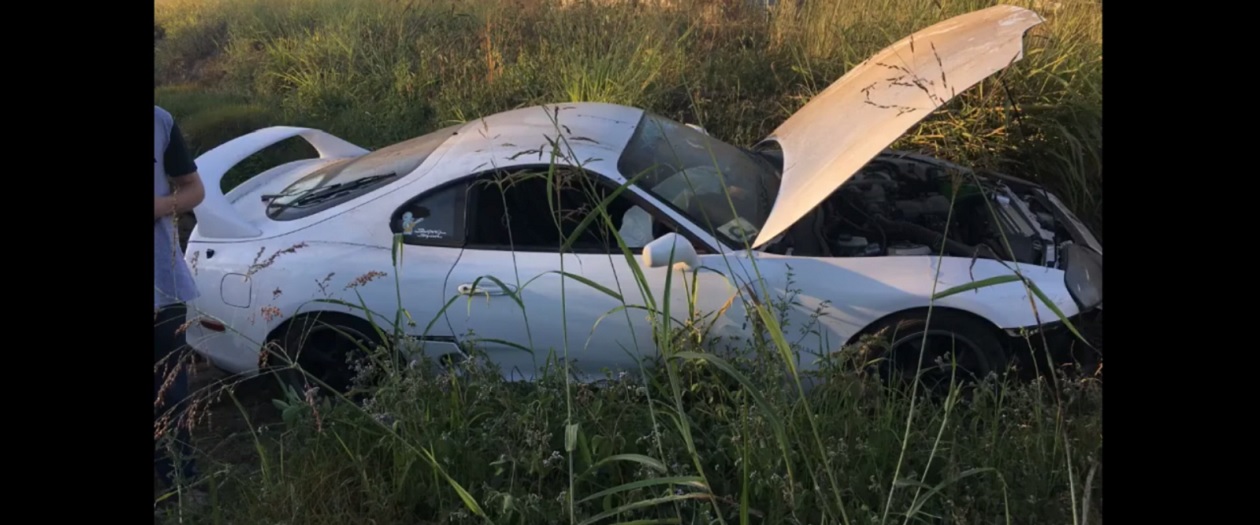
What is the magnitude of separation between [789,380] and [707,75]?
15.8 ft

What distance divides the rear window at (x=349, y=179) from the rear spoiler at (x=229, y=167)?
0.65ft

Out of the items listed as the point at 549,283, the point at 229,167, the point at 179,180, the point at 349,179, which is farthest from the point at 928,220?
the point at 229,167

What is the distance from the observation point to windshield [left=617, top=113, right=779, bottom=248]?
392 cm

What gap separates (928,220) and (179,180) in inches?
123

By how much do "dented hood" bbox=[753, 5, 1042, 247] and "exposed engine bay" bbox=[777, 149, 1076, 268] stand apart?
0.97ft

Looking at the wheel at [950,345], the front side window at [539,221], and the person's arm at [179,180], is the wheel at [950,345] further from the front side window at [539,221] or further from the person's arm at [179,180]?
the person's arm at [179,180]

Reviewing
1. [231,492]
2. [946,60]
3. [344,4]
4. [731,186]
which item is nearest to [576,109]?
[731,186]

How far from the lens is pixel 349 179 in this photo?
14.4 ft

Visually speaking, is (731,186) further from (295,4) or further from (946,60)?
(295,4)

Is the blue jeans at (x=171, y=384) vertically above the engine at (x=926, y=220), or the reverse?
the engine at (x=926, y=220)

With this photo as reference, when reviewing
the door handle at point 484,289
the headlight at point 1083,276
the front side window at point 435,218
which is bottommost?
the door handle at point 484,289

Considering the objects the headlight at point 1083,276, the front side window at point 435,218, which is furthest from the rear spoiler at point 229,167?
the headlight at point 1083,276

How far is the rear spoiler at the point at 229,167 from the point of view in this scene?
4.05 meters

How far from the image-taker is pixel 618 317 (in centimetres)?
381
